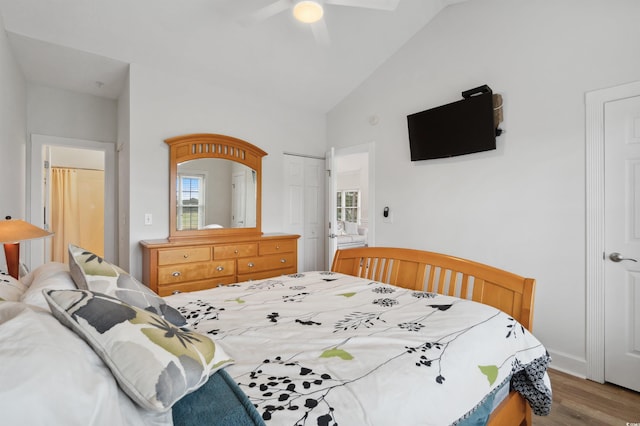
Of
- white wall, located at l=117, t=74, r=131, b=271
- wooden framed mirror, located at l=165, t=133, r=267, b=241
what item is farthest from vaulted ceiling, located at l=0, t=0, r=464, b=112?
wooden framed mirror, located at l=165, t=133, r=267, b=241

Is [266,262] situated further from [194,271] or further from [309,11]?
[309,11]

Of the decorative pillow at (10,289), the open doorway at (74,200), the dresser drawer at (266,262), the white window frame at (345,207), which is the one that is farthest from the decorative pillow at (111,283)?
the white window frame at (345,207)

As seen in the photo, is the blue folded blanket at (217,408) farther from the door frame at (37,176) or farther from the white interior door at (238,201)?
the door frame at (37,176)

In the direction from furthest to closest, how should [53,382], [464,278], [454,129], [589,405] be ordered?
[454,129] < [589,405] < [464,278] < [53,382]

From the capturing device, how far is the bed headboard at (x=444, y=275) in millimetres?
1596

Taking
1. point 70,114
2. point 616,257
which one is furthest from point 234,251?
point 616,257

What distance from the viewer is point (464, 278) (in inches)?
73.2

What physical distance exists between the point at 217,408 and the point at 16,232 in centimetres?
154

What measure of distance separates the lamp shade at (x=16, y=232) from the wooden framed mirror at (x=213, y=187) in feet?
5.16

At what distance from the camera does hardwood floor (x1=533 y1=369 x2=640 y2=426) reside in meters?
1.83

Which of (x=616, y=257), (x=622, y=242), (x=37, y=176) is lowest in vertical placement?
(x=616, y=257)

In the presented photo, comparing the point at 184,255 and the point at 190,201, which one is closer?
the point at 184,255

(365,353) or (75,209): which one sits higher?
(75,209)

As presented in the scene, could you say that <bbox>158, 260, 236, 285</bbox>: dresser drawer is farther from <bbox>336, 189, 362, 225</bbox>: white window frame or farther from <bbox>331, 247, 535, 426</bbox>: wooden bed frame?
<bbox>336, 189, 362, 225</bbox>: white window frame
